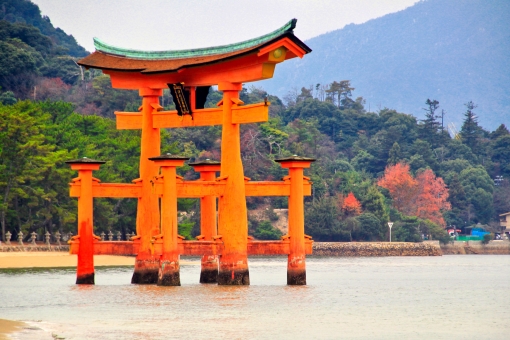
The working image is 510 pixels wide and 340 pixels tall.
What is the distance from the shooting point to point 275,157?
106438 mm

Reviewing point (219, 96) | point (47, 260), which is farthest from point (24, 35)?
point (47, 260)

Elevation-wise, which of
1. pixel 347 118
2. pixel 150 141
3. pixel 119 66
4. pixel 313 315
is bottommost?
pixel 313 315

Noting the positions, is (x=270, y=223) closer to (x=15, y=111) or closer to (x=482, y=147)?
(x=15, y=111)

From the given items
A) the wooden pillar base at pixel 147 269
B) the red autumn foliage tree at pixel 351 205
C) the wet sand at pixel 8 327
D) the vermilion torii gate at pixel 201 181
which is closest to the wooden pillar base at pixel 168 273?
the vermilion torii gate at pixel 201 181

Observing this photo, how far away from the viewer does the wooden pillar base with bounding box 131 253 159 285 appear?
132 feet

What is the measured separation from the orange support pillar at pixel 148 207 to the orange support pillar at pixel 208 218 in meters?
1.80

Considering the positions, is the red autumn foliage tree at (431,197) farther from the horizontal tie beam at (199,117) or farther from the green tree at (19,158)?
the horizontal tie beam at (199,117)

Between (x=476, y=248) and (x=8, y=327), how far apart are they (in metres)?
93.8

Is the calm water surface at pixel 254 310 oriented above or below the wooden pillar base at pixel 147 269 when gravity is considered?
below

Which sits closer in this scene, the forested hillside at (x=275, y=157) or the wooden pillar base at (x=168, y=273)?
the wooden pillar base at (x=168, y=273)

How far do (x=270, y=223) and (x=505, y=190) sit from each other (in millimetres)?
47302

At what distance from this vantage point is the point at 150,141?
40656mm

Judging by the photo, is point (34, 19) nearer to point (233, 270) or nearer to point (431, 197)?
point (431, 197)

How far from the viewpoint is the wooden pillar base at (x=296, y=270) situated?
127ft
